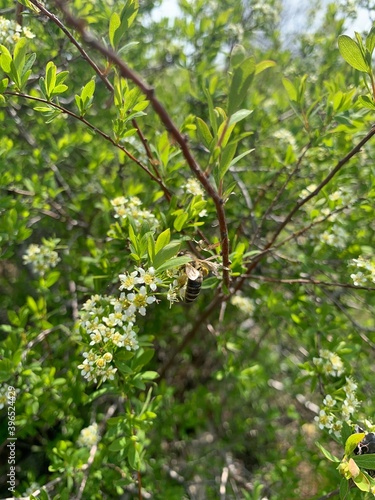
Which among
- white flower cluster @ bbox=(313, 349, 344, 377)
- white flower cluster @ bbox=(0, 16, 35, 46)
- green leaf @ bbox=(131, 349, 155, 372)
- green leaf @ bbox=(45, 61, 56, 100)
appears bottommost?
white flower cluster @ bbox=(313, 349, 344, 377)

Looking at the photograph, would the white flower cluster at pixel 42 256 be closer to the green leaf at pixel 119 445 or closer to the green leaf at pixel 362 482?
the green leaf at pixel 119 445

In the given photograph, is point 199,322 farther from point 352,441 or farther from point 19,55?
point 19,55

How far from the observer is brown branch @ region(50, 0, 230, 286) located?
30.5 inches

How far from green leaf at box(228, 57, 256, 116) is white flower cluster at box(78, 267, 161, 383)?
0.49 metres

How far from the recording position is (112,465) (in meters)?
1.80

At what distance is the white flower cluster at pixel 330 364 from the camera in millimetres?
1530

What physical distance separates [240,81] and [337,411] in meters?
1.11

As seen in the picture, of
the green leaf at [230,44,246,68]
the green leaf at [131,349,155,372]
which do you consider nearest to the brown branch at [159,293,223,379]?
the green leaf at [131,349,155,372]

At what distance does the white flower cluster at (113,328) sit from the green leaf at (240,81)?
19.3 inches

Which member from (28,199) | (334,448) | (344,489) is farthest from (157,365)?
(344,489)

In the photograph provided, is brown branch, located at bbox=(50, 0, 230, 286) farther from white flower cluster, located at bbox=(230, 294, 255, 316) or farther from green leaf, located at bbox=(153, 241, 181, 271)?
white flower cluster, located at bbox=(230, 294, 255, 316)

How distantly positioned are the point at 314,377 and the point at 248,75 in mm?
1183

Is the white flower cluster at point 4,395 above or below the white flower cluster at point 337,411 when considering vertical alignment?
above

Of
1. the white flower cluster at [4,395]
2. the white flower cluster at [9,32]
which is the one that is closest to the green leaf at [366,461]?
the white flower cluster at [4,395]
